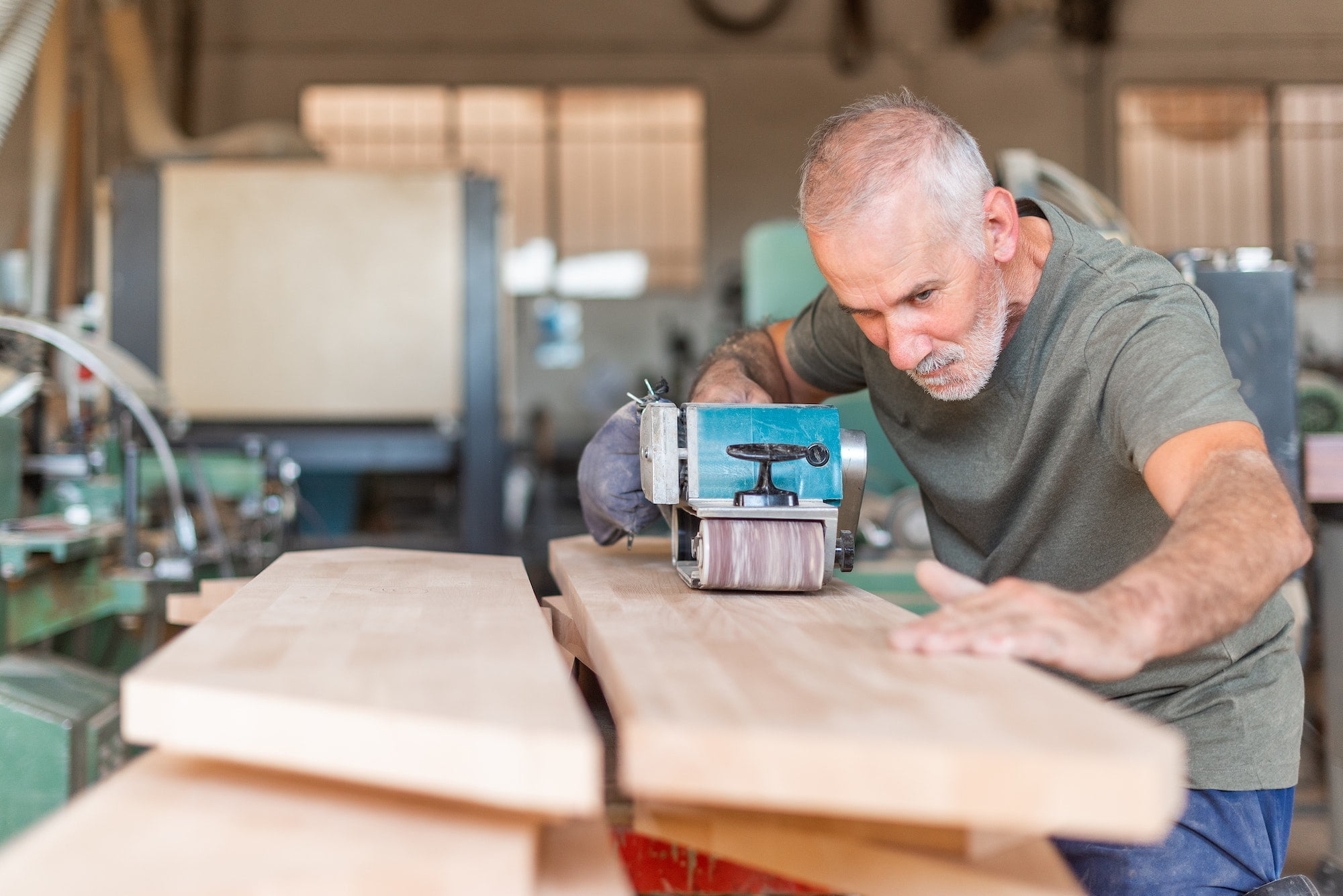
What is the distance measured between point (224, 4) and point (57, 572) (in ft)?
25.7

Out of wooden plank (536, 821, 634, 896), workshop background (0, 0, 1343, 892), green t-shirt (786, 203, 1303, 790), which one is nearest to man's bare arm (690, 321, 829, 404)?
workshop background (0, 0, 1343, 892)

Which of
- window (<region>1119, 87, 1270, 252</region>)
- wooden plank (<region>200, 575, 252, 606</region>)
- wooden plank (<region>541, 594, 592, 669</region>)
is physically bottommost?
wooden plank (<region>541, 594, 592, 669</region>)

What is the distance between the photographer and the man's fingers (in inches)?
34.2

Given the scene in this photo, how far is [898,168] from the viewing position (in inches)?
46.8

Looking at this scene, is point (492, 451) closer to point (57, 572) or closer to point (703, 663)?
point (57, 572)

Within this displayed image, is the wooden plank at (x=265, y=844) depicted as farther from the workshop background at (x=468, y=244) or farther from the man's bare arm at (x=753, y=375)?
the man's bare arm at (x=753, y=375)

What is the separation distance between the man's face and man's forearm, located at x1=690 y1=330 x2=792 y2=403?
0.34 metres

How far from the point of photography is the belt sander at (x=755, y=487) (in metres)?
1.14

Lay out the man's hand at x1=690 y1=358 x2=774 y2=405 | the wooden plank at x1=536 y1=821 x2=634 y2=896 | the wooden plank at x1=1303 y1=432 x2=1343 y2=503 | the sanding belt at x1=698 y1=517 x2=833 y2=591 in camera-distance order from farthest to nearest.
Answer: the wooden plank at x1=1303 y1=432 x2=1343 y2=503, the man's hand at x1=690 y1=358 x2=774 y2=405, the sanding belt at x1=698 y1=517 x2=833 y2=591, the wooden plank at x1=536 y1=821 x2=634 y2=896

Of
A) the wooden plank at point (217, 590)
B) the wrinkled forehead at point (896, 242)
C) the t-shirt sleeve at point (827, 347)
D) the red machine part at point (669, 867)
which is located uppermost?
the wrinkled forehead at point (896, 242)

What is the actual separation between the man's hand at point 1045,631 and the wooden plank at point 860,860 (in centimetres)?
15

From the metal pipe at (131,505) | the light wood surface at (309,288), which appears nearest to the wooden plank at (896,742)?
the metal pipe at (131,505)

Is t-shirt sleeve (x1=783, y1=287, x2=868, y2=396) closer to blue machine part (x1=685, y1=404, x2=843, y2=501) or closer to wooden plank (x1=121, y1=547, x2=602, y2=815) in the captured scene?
blue machine part (x1=685, y1=404, x2=843, y2=501)

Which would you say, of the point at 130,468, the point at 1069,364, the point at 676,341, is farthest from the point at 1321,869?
the point at 676,341
